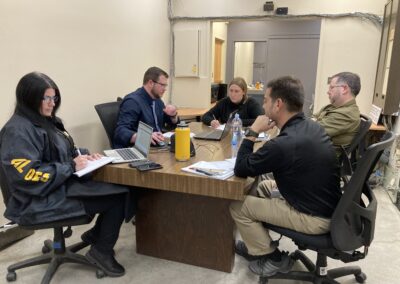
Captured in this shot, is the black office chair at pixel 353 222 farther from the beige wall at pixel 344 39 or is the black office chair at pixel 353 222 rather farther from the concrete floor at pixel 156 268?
the beige wall at pixel 344 39

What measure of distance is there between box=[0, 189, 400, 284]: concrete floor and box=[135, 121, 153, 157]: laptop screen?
0.75m

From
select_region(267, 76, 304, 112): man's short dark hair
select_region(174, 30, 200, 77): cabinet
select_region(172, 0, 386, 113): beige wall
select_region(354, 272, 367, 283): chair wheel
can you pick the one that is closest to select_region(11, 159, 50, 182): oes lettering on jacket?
select_region(267, 76, 304, 112): man's short dark hair

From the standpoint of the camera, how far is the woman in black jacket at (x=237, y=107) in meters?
3.38

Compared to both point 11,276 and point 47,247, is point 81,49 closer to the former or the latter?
point 47,247

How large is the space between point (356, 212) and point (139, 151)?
1292mm

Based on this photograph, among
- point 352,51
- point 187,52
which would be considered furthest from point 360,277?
point 187,52

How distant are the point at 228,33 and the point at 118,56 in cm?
412

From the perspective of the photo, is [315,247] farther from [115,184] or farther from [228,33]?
[228,33]

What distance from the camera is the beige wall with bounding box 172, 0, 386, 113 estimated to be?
4.08m

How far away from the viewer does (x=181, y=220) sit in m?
2.17

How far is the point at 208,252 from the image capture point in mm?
2148

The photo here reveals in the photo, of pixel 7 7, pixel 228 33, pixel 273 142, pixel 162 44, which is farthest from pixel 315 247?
pixel 228 33

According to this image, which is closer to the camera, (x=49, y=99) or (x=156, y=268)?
(x=49, y=99)

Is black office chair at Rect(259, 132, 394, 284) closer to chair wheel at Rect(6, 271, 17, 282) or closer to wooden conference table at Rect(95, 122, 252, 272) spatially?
wooden conference table at Rect(95, 122, 252, 272)
